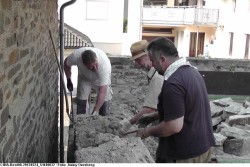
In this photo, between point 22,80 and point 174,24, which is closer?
Result: point 22,80

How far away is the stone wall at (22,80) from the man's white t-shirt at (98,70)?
1028 mm

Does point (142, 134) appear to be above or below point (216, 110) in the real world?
above

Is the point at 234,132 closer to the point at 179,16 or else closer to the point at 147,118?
the point at 147,118

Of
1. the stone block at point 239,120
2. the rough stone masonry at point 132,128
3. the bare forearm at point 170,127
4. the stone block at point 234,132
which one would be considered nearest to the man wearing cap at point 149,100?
the rough stone masonry at point 132,128

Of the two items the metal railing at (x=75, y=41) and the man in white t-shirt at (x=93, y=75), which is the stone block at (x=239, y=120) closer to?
the man in white t-shirt at (x=93, y=75)

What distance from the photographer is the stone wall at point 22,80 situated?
256cm

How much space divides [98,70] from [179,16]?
68.4 ft

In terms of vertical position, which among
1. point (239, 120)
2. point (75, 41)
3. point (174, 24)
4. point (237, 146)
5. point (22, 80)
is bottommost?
point (237, 146)

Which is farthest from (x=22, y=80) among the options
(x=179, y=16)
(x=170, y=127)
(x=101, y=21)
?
(x=179, y=16)

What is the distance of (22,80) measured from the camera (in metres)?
3.20

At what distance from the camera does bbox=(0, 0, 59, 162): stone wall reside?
256cm

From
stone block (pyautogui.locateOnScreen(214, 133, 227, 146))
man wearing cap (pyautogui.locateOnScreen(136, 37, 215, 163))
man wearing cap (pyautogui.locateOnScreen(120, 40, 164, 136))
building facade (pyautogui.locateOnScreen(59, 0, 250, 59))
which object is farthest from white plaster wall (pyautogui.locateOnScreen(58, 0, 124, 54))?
man wearing cap (pyautogui.locateOnScreen(136, 37, 215, 163))

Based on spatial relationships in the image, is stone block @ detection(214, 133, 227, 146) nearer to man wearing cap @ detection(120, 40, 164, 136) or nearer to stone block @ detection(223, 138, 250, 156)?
stone block @ detection(223, 138, 250, 156)

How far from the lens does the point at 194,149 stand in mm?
2898
